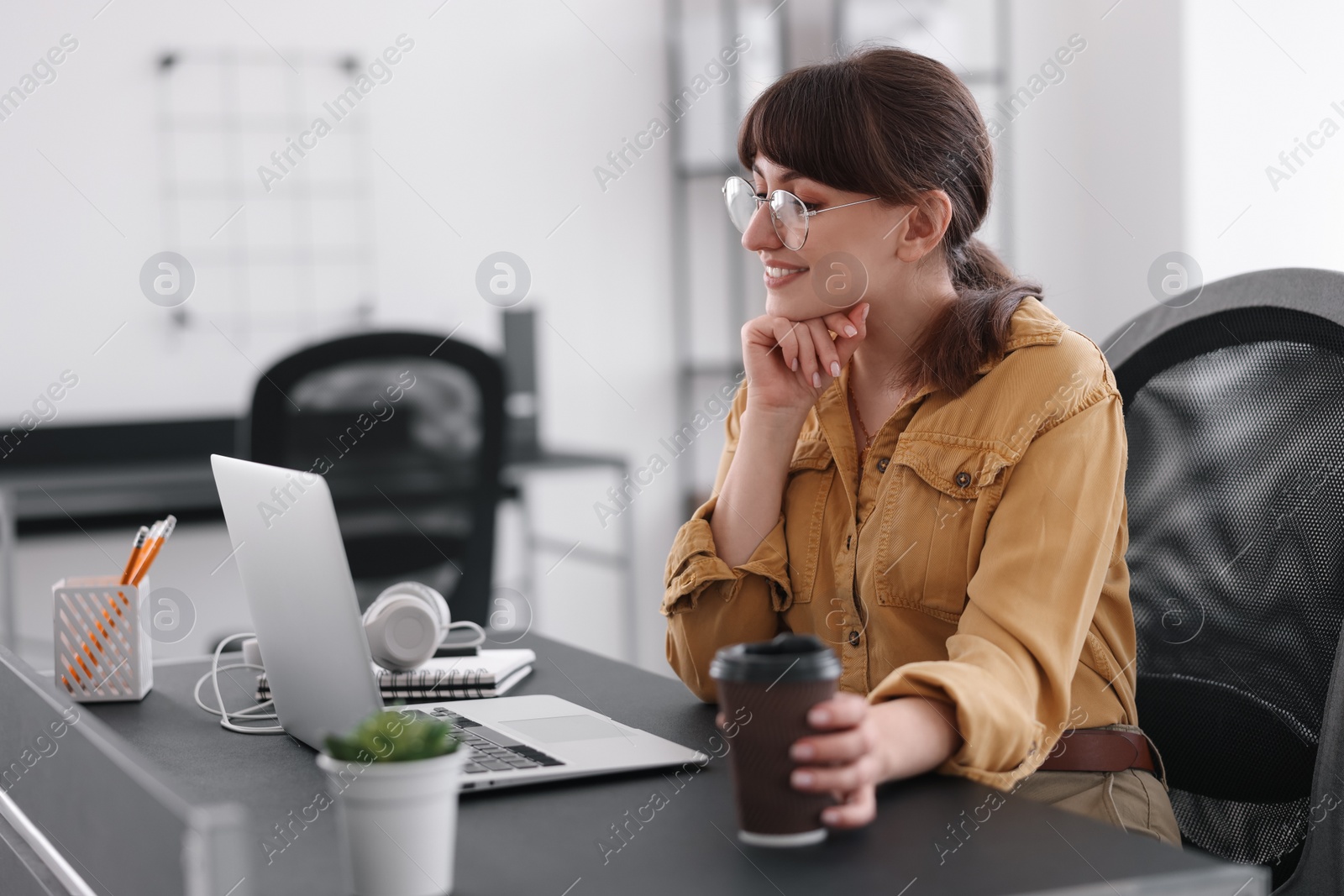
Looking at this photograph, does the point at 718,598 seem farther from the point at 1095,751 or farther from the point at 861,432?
the point at 1095,751

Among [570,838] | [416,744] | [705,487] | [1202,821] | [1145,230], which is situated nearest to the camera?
[416,744]

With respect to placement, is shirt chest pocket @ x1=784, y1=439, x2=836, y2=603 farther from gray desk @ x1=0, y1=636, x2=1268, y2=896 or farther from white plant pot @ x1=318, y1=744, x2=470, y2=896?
white plant pot @ x1=318, y1=744, x2=470, y2=896

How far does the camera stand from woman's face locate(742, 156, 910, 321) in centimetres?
126

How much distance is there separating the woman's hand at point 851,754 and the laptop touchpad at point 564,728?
26 centimetres

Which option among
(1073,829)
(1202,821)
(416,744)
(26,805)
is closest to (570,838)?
(416,744)

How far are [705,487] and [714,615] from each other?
2.70 m

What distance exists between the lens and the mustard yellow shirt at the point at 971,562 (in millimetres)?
988

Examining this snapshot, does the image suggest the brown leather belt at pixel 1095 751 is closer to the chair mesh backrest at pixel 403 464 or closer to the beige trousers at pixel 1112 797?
the beige trousers at pixel 1112 797

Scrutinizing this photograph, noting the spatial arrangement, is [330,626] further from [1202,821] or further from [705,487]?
[705,487]

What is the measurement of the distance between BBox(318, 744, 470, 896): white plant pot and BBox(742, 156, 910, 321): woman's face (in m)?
0.72

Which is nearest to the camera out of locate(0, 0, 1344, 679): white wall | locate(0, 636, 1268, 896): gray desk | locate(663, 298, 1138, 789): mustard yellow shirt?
locate(0, 636, 1268, 896): gray desk

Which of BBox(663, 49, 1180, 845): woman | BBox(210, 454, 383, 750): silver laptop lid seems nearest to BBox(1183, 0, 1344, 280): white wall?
BBox(663, 49, 1180, 845): woman

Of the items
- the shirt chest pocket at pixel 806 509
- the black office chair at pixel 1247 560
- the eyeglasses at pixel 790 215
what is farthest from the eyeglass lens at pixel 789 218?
the black office chair at pixel 1247 560

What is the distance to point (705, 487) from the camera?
13.0 ft
